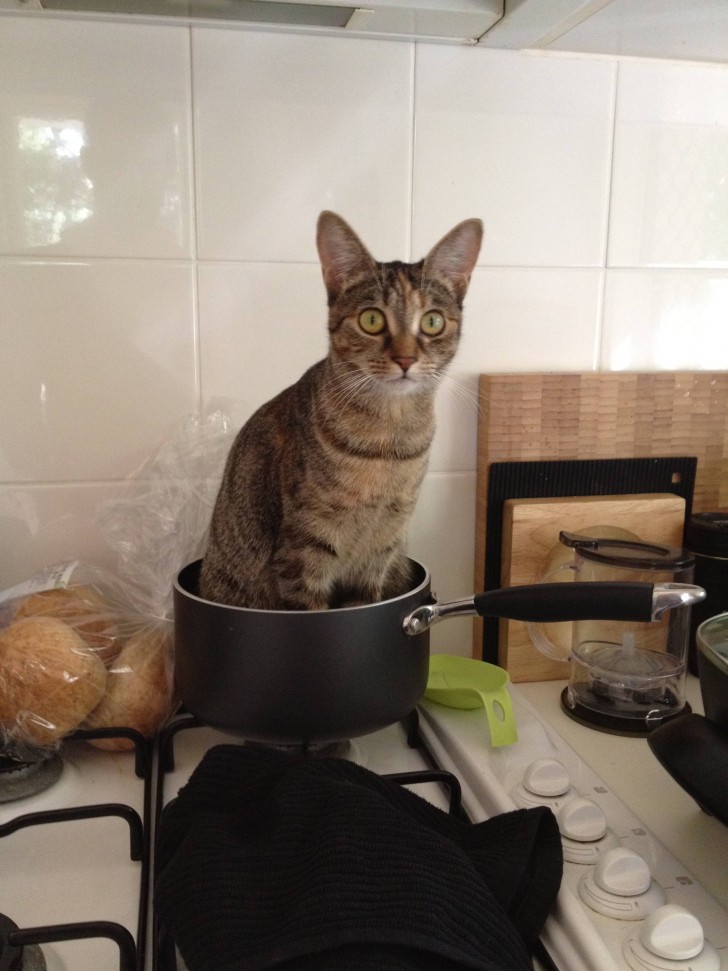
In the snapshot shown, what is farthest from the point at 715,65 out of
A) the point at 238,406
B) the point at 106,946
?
the point at 106,946

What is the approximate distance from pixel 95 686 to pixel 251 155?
0.62 m

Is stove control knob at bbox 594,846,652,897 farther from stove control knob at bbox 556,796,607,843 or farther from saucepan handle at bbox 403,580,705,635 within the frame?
saucepan handle at bbox 403,580,705,635

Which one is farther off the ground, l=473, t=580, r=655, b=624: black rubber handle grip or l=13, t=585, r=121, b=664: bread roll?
l=473, t=580, r=655, b=624: black rubber handle grip

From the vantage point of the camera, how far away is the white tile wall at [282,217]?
885 millimetres

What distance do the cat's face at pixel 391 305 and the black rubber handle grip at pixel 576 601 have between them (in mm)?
275

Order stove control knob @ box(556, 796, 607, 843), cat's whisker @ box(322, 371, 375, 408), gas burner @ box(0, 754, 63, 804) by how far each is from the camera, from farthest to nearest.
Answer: cat's whisker @ box(322, 371, 375, 408) → gas burner @ box(0, 754, 63, 804) → stove control knob @ box(556, 796, 607, 843)

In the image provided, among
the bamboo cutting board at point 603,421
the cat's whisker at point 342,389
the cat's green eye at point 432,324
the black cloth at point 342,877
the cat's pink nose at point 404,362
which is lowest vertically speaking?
the black cloth at point 342,877

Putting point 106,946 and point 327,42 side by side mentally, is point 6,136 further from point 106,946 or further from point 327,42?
point 106,946

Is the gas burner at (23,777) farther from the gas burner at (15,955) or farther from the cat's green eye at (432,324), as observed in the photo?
the cat's green eye at (432,324)

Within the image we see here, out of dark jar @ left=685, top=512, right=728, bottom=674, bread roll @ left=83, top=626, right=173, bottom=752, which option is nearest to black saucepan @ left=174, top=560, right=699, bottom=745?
bread roll @ left=83, top=626, right=173, bottom=752

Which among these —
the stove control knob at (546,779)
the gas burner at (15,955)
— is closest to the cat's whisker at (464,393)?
the stove control knob at (546,779)

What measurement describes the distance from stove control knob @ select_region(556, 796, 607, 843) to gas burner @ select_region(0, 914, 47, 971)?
0.39 m

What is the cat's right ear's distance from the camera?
0.81 m

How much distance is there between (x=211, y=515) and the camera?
0.97 metres
